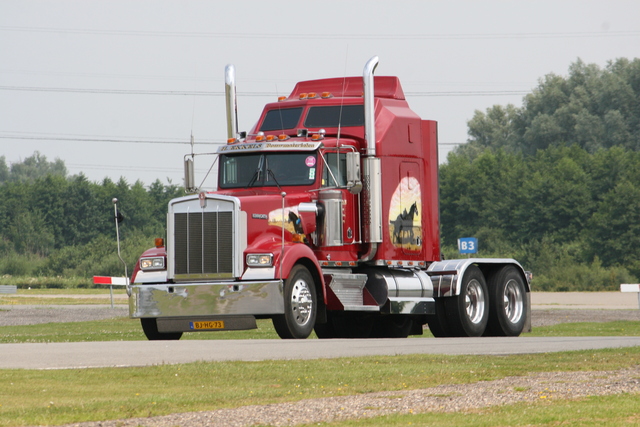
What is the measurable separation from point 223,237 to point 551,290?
4592 centimetres

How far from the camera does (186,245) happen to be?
17250 millimetres

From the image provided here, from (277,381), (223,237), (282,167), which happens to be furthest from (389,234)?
(277,381)

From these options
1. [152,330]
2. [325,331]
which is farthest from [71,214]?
[152,330]

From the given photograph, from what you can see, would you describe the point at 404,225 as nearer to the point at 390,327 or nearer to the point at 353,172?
the point at 353,172

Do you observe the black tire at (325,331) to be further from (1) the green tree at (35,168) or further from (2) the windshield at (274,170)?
(1) the green tree at (35,168)

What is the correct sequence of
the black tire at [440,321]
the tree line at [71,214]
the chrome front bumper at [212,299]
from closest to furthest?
the chrome front bumper at [212,299] < the black tire at [440,321] < the tree line at [71,214]

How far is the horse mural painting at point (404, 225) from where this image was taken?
773 inches

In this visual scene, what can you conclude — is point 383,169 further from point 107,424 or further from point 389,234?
point 107,424

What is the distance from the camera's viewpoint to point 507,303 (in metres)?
21.0

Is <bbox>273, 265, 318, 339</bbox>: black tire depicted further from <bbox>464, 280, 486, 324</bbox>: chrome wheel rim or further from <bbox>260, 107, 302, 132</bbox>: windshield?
<bbox>464, 280, 486, 324</bbox>: chrome wheel rim

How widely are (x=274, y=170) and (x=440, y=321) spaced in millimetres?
4115

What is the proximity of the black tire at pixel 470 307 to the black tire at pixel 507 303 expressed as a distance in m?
0.18

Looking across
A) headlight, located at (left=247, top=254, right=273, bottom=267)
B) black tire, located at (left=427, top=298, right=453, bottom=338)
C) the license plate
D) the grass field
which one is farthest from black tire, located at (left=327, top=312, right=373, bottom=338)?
the grass field

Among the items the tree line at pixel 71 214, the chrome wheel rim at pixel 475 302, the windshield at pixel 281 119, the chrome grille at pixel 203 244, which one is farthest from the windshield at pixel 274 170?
the tree line at pixel 71 214
